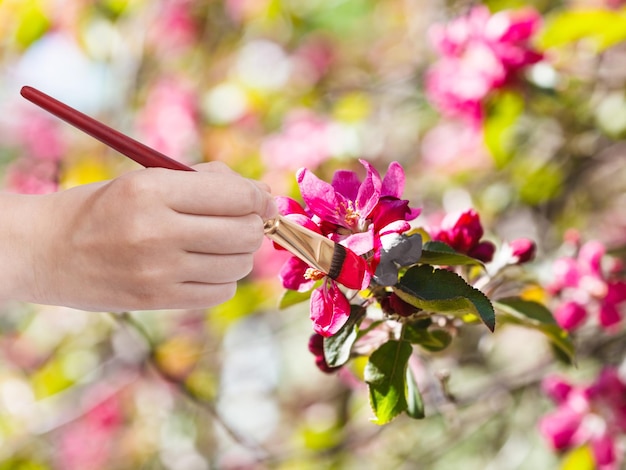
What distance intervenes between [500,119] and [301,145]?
473 mm

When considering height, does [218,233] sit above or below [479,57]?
above

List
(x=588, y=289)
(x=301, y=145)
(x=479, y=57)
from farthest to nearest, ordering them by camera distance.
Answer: (x=301, y=145), (x=479, y=57), (x=588, y=289)

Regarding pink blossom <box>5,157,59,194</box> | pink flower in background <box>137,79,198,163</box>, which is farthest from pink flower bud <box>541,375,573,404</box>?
pink flower in background <box>137,79,198,163</box>

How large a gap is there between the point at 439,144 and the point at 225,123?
0.54 m

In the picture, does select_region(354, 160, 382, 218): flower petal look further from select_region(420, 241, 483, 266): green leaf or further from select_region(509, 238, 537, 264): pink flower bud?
select_region(509, 238, 537, 264): pink flower bud

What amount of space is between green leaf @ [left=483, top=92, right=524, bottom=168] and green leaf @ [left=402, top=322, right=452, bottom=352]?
667mm

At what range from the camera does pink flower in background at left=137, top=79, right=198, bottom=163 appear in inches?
69.7

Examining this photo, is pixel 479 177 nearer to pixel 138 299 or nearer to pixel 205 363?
pixel 205 363

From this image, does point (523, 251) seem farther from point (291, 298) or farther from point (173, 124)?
point (173, 124)

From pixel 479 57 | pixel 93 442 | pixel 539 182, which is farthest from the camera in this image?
pixel 93 442

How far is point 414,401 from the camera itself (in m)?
0.65

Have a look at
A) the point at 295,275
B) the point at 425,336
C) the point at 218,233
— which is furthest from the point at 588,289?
the point at 218,233

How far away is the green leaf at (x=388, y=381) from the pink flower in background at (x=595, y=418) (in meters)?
0.50

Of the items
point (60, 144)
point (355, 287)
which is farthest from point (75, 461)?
point (355, 287)
